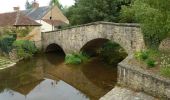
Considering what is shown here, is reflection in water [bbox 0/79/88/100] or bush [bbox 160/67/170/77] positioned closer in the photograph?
bush [bbox 160/67/170/77]

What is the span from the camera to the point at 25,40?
34500 mm

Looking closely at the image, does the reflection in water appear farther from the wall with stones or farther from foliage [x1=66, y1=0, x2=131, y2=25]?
foliage [x1=66, y1=0, x2=131, y2=25]

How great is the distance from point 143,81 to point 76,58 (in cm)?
1394

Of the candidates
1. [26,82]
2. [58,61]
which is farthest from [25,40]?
[26,82]

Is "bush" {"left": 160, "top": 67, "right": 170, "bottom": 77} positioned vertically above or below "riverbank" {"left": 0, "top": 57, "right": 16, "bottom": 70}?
above

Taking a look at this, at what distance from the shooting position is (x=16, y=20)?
37.1 m

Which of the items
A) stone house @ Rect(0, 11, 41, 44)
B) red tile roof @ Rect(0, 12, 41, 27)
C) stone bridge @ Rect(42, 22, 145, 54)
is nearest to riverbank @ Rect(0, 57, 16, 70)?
stone house @ Rect(0, 11, 41, 44)

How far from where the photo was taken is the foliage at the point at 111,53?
29.7 m

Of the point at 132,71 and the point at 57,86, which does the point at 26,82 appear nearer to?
the point at 57,86

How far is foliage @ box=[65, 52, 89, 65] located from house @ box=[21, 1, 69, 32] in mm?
15420

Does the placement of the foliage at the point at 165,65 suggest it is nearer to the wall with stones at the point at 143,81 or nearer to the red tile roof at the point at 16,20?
the wall with stones at the point at 143,81

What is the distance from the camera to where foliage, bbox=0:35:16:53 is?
107 feet

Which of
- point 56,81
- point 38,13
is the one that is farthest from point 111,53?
point 38,13

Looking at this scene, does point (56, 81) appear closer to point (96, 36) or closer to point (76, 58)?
point (96, 36)
